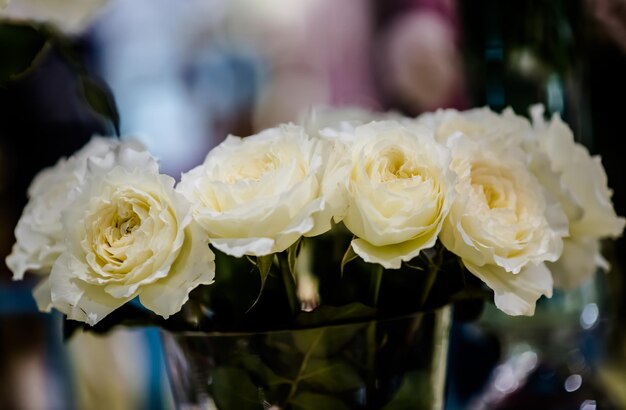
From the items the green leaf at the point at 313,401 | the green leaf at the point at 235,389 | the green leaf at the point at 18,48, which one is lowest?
the green leaf at the point at 313,401

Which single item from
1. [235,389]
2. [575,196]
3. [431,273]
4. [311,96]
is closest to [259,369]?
[235,389]

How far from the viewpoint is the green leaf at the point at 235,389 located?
452 millimetres

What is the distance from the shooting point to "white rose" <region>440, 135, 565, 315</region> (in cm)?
42

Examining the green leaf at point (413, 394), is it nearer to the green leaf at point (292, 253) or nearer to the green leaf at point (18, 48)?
the green leaf at point (292, 253)

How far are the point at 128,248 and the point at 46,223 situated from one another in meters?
0.10

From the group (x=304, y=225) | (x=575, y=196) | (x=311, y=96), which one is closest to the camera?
(x=304, y=225)

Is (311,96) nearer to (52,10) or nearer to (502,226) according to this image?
(52,10)

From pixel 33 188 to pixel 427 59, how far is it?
0.67 metres

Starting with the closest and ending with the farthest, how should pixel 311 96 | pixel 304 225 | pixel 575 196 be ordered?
pixel 304 225 → pixel 575 196 → pixel 311 96

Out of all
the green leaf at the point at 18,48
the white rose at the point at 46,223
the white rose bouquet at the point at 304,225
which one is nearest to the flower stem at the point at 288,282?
the white rose bouquet at the point at 304,225

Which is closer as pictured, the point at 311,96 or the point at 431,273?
the point at 431,273

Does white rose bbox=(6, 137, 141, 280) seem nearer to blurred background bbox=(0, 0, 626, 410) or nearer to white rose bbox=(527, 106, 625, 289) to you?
blurred background bbox=(0, 0, 626, 410)

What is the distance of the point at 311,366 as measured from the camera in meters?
0.45

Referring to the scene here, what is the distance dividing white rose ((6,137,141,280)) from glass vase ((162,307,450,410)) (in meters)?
0.09
